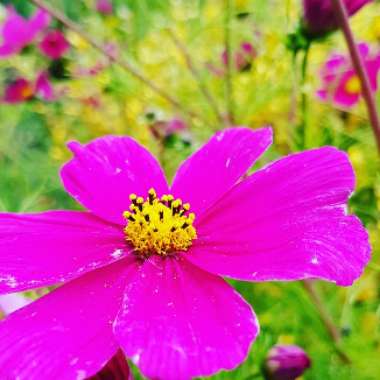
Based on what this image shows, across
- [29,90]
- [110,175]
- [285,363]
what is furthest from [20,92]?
[285,363]

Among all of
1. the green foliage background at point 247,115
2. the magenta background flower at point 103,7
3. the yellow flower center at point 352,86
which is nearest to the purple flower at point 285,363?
the green foliage background at point 247,115

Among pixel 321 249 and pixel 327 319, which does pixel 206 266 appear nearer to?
pixel 321 249

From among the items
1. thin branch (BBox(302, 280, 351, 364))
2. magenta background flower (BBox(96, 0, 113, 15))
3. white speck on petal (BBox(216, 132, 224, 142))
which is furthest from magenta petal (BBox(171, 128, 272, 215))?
magenta background flower (BBox(96, 0, 113, 15))

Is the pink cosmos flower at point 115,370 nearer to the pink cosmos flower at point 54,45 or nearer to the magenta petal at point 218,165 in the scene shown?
the magenta petal at point 218,165

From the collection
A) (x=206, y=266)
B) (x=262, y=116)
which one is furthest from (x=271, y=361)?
(x=262, y=116)

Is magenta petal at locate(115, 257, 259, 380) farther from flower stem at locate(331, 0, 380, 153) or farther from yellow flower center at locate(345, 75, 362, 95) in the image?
yellow flower center at locate(345, 75, 362, 95)

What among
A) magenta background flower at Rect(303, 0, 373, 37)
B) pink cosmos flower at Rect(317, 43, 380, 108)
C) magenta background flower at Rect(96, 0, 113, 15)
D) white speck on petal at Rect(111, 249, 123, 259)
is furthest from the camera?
magenta background flower at Rect(96, 0, 113, 15)

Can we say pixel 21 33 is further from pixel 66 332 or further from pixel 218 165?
pixel 66 332
